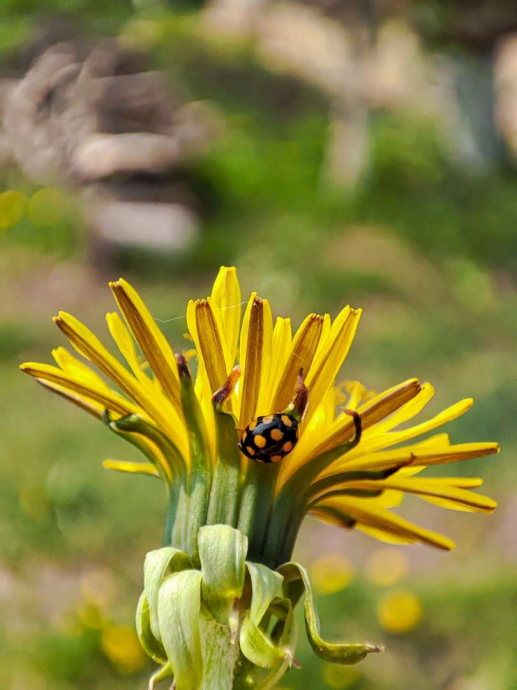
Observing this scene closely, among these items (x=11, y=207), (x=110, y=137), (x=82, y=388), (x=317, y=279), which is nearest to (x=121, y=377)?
(x=82, y=388)

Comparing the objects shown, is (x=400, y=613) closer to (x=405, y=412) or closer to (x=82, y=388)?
(x=405, y=412)

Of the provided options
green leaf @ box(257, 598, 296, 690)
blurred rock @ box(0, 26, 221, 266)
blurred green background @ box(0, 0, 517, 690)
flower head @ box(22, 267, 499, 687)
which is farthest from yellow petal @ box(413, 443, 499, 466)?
blurred rock @ box(0, 26, 221, 266)

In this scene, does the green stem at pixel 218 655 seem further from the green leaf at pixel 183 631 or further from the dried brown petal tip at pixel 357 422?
the dried brown petal tip at pixel 357 422

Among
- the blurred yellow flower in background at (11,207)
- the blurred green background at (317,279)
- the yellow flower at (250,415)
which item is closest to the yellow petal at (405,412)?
the yellow flower at (250,415)

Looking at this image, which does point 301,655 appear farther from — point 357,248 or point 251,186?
point 251,186

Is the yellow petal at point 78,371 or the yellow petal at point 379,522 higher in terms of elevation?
the yellow petal at point 78,371

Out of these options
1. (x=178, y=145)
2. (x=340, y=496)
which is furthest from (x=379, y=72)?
(x=340, y=496)

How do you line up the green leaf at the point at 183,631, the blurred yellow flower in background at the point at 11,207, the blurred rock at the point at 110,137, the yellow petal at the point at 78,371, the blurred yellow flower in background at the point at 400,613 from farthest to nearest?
the blurred yellow flower in background at the point at 11,207, the blurred rock at the point at 110,137, the blurred yellow flower in background at the point at 400,613, the yellow petal at the point at 78,371, the green leaf at the point at 183,631

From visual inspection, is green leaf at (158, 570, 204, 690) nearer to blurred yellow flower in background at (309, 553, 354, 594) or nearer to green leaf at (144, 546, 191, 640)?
green leaf at (144, 546, 191, 640)
